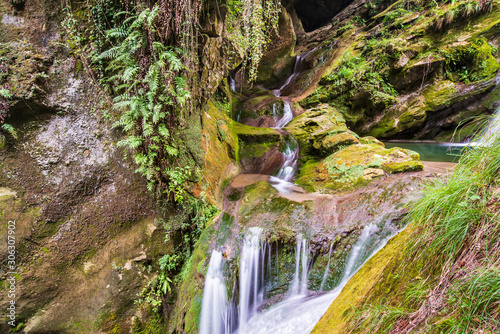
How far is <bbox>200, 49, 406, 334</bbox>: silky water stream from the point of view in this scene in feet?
11.4

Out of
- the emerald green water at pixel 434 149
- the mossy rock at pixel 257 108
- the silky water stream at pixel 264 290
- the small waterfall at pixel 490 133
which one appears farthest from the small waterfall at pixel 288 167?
the small waterfall at pixel 490 133

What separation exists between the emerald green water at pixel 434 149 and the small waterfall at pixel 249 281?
6.93m

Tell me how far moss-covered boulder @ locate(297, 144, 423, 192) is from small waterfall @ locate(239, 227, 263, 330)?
8.11 ft

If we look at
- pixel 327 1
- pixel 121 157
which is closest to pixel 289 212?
pixel 121 157

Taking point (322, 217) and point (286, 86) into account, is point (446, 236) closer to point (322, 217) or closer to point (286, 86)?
point (322, 217)

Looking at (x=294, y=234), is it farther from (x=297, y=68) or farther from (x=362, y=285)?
(x=297, y=68)

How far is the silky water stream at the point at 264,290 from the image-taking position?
347 cm

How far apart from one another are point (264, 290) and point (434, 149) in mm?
8732

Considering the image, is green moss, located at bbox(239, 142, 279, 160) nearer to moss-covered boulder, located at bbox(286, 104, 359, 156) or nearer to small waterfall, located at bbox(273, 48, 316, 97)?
moss-covered boulder, located at bbox(286, 104, 359, 156)

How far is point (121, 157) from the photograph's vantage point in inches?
165

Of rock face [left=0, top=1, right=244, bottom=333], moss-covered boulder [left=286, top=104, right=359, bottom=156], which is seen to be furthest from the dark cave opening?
rock face [left=0, top=1, right=244, bottom=333]

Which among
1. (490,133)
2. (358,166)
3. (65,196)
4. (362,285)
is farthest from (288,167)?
(65,196)

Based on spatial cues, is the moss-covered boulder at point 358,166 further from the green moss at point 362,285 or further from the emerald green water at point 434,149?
the green moss at point 362,285

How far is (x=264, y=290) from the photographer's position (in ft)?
12.9
